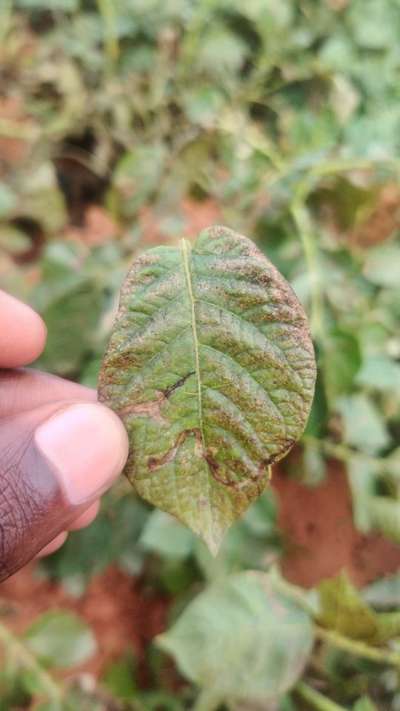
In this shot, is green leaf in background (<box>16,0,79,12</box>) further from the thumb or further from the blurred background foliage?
the thumb

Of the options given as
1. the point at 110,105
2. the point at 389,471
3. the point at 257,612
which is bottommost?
the point at 257,612

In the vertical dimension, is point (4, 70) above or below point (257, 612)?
above

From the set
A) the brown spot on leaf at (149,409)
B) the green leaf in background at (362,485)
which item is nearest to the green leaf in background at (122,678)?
the green leaf in background at (362,485)

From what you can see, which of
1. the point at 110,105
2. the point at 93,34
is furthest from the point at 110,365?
the point at 93,34

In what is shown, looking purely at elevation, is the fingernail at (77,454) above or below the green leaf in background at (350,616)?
above

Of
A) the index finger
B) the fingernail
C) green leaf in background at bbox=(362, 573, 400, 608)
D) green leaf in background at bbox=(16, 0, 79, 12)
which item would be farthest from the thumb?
green leaf in background at bbox=(16, 0, 79, 12)

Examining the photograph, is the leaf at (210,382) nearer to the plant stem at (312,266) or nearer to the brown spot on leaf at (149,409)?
the brown spot on leaf at (149,409)

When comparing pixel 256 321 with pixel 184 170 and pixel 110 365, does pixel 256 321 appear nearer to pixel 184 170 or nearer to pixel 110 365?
pixel 110 365

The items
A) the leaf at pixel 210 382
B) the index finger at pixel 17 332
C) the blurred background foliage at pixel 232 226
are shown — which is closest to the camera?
the leaf at pixel 210 382
